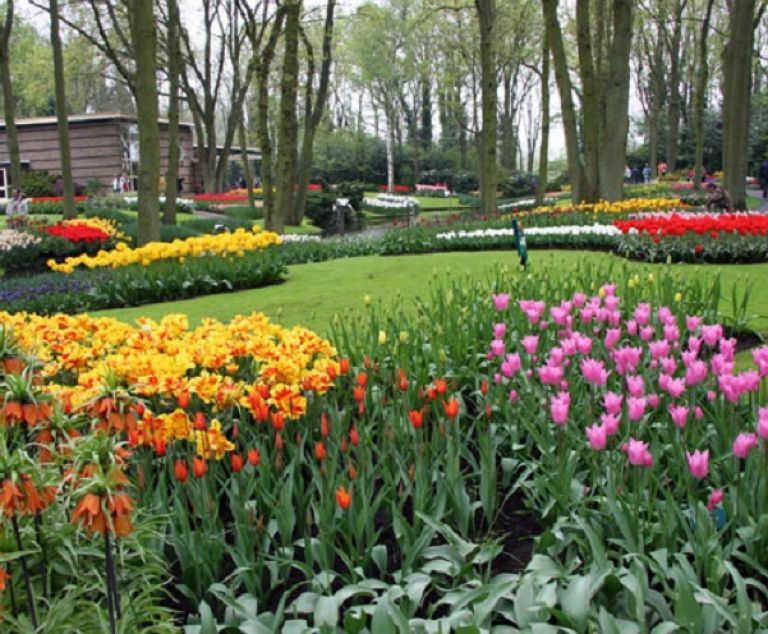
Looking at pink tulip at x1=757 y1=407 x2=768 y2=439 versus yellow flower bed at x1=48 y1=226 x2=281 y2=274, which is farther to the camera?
yellow flower bed at x1=48 y1=226 x2=281 y2=274

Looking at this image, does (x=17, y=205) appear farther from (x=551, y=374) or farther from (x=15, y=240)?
(x=551, y=374)

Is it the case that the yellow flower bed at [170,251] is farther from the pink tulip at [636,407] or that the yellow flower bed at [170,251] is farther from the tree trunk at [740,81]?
the tree trunk at [740,81]

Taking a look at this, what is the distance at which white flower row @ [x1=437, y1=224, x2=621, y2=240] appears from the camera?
12.7m

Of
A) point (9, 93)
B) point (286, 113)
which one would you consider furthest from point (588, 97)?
point (9, 93)

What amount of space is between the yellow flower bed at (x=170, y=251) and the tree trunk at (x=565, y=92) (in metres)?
9.76

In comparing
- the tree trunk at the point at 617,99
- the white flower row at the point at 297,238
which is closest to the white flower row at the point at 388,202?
the tree trunk at the point at 617,99

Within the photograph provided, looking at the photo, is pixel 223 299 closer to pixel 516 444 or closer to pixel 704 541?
pixel 516 444

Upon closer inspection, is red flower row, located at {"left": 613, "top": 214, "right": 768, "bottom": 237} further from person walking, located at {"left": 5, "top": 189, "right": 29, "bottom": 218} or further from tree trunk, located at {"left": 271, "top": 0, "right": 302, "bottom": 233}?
person walking, located at {"left": 5, "top": 189, "right": 29, "bottom": 218}

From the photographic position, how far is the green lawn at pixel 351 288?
7.99 metres

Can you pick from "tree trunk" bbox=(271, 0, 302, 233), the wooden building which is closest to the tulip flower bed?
"tree trunk" bbox=(271, 0, 302, 233)

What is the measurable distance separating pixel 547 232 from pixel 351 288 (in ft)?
16.3

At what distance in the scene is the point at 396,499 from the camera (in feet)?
10.5

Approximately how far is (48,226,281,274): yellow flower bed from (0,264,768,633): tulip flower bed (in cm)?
726

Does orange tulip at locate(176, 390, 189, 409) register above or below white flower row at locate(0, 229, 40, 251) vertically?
below
